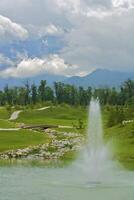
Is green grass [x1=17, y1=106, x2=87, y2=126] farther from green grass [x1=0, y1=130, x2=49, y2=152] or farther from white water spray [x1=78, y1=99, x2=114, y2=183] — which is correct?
white water spray [x1=78, y1=99, x2=114, y2=183]

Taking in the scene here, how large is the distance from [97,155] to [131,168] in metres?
14.0

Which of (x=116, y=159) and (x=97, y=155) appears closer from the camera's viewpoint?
(x=97, y=155)

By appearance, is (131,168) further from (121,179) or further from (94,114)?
(94,114)

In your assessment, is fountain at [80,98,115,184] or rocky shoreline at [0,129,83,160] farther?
rocky shoreline at [0,129,83,160]

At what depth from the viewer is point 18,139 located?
96625mm

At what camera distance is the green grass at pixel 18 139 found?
293 ft

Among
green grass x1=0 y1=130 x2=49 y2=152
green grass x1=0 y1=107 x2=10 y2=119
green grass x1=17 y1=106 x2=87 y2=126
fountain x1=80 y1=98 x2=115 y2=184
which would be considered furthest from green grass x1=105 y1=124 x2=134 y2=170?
green grass x1=0 y1=107 x2=10 y2=119

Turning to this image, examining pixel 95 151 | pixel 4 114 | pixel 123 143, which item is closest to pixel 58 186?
pixel 95 151

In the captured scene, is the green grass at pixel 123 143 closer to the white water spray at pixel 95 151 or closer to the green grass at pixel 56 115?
the white water spray at pixel 95 151

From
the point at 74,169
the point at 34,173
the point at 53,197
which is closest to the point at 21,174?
the point at 34,173

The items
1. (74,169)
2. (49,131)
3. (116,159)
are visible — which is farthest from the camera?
(49,131)

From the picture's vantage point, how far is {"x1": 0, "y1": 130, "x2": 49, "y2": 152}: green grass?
8925 centimetres

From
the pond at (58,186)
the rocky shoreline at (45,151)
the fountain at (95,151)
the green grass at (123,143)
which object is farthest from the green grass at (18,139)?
the fountain at (95,151)

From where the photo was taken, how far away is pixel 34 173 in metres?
59.5
